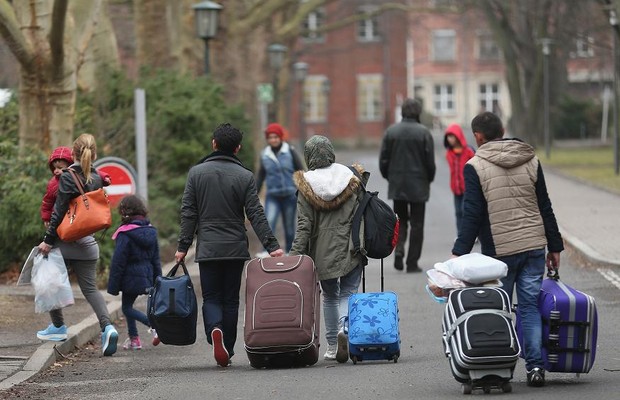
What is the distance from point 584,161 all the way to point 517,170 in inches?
1514

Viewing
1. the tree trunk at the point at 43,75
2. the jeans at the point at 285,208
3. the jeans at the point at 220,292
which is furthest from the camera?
the jeans at the point at 285,208

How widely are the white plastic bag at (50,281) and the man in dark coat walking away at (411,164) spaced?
5.93 m

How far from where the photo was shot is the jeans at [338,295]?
10.0m

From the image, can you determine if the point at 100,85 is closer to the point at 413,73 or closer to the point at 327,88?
the point at 327,88

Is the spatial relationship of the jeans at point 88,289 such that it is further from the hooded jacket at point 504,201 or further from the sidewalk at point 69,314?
the hooded jacket at point 504,201

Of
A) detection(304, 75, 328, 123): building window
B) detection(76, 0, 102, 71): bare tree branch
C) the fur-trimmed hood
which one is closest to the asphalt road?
the fur-trimmed hood

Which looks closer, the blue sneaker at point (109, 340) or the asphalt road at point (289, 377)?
the asphalt road at point (289, 377)

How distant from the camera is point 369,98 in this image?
270 ft

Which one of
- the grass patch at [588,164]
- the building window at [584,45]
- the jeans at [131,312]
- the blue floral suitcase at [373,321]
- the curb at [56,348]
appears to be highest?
the building window at [584,45]

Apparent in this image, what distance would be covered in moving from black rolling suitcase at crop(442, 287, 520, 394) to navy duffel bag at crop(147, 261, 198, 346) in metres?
2.40

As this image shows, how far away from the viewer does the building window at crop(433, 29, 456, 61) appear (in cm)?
10356

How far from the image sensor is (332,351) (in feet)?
33.8

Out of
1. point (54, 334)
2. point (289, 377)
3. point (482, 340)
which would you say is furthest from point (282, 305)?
point (54, 334)

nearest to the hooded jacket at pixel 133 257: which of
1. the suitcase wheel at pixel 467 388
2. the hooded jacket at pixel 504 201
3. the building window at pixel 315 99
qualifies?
the hooded jacket at pixel 504 201
